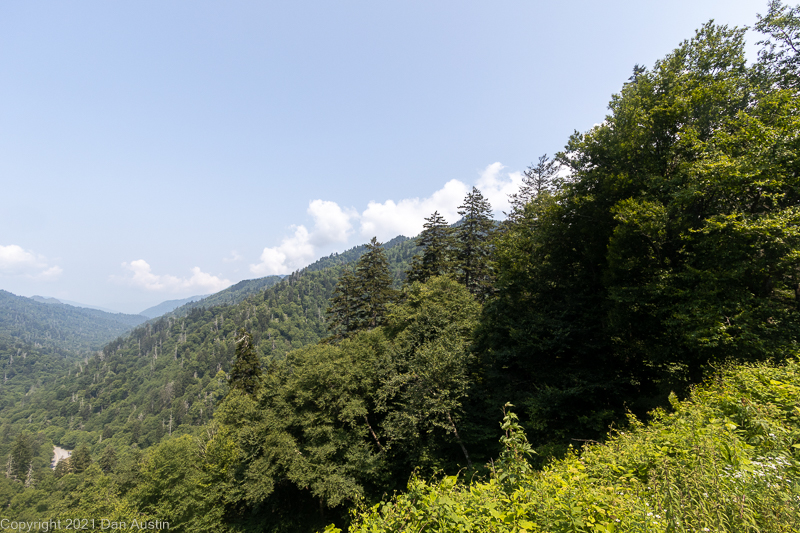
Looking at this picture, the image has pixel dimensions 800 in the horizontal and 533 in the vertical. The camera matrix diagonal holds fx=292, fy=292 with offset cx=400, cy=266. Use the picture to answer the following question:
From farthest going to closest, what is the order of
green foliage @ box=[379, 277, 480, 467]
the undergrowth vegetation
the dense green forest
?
1. green foliage @ box=[379, 277, 480, 467]
2. the dense green forest
3. the undergrowth vegetation

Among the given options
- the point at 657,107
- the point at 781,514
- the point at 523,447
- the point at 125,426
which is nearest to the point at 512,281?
the point at 657,107

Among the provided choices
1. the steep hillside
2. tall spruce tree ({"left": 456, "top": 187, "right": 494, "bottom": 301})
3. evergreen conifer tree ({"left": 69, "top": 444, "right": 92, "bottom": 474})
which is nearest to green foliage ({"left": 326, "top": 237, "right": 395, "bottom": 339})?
tall spruce tree ({"left": 456, "top": 187, "right": 494, "bottom": 301})

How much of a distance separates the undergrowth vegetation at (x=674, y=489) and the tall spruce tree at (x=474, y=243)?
817 inches

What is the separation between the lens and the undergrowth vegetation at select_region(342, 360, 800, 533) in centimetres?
303

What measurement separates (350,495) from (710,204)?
21687 millimetres

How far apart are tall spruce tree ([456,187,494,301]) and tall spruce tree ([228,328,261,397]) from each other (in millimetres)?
22821

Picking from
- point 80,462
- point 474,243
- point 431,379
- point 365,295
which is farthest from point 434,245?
point 80,462

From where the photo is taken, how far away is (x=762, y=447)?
4266mm

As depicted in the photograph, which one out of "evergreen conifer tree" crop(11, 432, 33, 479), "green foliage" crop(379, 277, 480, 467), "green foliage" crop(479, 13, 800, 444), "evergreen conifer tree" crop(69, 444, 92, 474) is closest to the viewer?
"green foliage" crop(479, 13, 800, 444)

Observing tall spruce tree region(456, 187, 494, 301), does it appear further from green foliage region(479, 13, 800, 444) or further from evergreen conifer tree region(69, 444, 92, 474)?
evergreen conifer tree region(69, 444, 92, 474)

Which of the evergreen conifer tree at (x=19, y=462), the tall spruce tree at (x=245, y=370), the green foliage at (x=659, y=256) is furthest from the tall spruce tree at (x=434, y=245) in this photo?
the evergreen conifer tree at (x=19, y=462)

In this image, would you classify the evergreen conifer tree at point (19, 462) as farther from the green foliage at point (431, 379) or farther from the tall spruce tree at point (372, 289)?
the green foliage at point (431, 379)

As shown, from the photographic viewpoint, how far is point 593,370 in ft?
46.4

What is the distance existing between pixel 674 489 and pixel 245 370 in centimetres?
3370
